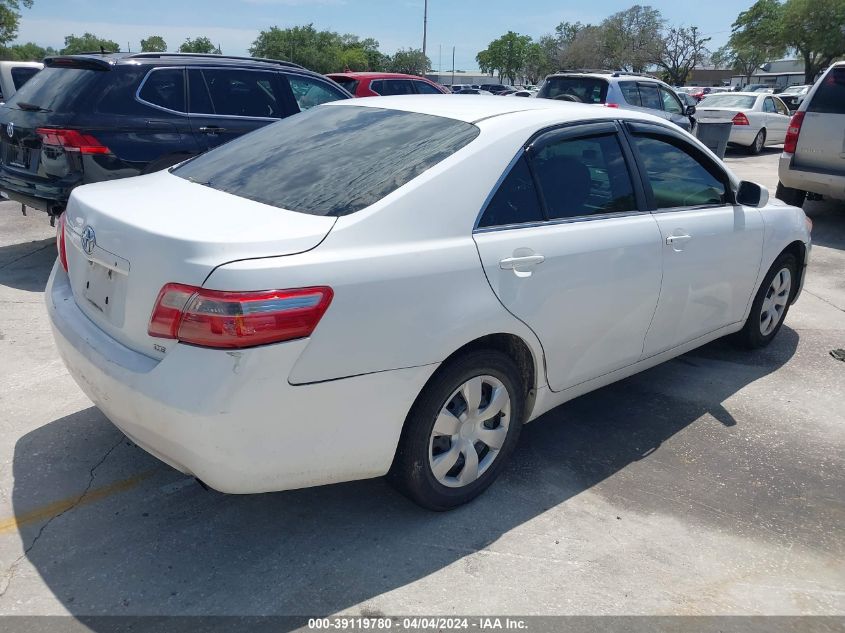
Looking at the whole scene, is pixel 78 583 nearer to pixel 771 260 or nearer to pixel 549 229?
pixel 549 229

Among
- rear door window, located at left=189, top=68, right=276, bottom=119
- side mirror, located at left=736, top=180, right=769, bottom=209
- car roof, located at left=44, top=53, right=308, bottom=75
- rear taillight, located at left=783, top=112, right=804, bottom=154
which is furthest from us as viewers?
rear taillight, located at left=783, top=112, right=804, bottom=154

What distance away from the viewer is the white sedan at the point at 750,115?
17234 millimetres

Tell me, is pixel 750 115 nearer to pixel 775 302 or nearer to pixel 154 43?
pixel 775 302

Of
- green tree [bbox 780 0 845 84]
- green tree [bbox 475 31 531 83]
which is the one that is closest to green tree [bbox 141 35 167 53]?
green tree [bbox 475 31 531 83]

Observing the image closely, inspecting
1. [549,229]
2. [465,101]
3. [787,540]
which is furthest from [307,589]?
[465,101]

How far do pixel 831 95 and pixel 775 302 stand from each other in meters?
5.00

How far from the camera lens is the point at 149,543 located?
287 centimetres

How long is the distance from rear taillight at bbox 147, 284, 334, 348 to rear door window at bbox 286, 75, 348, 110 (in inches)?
223

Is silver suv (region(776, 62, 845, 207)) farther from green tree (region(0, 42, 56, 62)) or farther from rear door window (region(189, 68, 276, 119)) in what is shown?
green tree (region(0, 42, 56, 62))

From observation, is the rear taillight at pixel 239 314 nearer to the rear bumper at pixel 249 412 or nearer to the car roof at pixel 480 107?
the rear bumper at pixel 249 412

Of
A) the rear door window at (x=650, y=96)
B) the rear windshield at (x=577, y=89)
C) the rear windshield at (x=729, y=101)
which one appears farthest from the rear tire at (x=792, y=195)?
the rear windshield at (x=729, y=101)

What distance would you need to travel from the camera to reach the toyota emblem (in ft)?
9.23

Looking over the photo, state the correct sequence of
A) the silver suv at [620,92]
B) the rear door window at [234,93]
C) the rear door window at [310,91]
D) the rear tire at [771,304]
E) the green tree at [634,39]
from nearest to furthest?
the rear tire at [771,304] < the rear door window at [234,93] < the rear door window at [310,91] < the silver suv at [620,92] < the green tree at [634,39]

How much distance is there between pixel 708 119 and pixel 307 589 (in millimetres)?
17284
